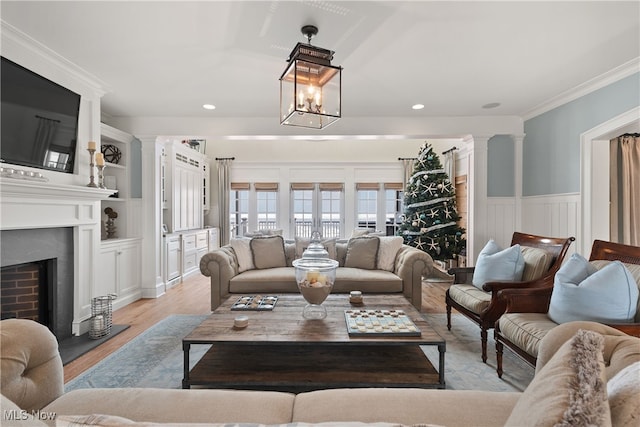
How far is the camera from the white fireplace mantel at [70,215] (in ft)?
7.84

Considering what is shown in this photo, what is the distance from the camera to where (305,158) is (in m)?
7.72

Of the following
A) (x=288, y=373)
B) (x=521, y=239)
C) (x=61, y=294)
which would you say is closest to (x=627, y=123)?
(x=521, y=239)

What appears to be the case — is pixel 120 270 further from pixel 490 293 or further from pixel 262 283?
pixel 490 293

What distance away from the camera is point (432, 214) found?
18.5ft

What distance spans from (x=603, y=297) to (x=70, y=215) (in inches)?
166

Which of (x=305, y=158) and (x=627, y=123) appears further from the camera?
(x=305, y=158)

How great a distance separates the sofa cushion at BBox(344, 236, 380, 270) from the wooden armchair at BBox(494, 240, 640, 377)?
71.8 inches

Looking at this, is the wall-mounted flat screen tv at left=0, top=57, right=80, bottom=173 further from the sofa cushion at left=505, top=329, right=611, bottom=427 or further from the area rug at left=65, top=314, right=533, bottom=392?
the sofa cushion at left=505, top=329, right=611, bottom=427

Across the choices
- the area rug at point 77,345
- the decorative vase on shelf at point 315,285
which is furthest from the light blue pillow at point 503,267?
the area rug at point 77,345

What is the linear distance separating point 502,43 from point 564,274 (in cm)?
181

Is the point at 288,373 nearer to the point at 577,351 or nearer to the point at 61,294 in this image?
the point at 577,351

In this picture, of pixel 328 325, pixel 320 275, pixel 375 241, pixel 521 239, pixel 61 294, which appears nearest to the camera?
pixel 328 325

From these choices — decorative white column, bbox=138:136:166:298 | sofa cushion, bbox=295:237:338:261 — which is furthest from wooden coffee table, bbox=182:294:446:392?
decorative white column, bbox=138:136:166:298

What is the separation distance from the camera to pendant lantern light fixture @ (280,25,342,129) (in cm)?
222
